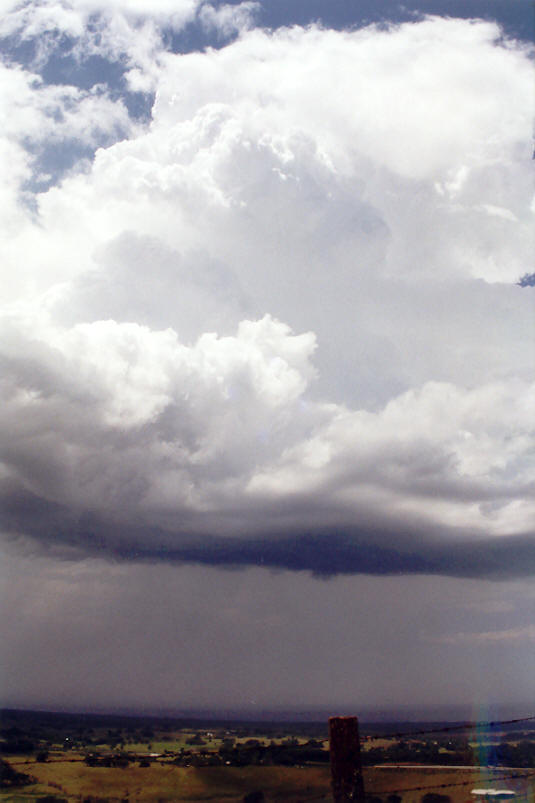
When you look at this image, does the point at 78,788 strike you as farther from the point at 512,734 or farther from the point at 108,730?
the point at 108,730

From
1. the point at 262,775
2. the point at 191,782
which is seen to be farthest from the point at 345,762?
the point at 191,782

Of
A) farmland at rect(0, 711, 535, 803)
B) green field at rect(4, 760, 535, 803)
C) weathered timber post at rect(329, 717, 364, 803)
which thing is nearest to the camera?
weathered timber post at rect(329, 717, 364, 803)

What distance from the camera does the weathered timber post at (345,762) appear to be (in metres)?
9.66

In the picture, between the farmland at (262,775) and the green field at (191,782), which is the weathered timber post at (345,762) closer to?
the farmland at (262,775)

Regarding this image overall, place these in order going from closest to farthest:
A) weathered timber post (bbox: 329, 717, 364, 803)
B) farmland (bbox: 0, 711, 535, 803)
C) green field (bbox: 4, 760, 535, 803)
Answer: weathered timber post (bbox: 329, 717, 364, 803) < farmland (bbox: 0, 711, 535, 803) < green field (bbox: 4, 760, 535, 803)

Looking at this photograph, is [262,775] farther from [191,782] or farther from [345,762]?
[345,762]

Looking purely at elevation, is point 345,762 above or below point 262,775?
above

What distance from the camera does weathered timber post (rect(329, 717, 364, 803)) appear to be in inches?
380

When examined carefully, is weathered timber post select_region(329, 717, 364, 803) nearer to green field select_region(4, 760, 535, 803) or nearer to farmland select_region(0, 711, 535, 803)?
farmland select_region(0, 711, 535, 803)

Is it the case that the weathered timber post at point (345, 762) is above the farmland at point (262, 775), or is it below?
above

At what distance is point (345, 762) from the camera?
9.74 meters

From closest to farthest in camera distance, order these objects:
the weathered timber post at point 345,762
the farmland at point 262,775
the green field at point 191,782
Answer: the weathered timber post at point 345,762 < the farmland at point 262,775 < the green field at point 191,782

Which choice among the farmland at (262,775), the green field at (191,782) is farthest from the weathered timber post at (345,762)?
the green field at (191,782)

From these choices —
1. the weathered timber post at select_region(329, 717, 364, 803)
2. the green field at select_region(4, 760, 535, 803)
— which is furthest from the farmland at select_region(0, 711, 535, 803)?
the weathered timber post at select_region(329, 717, 364, 803)
